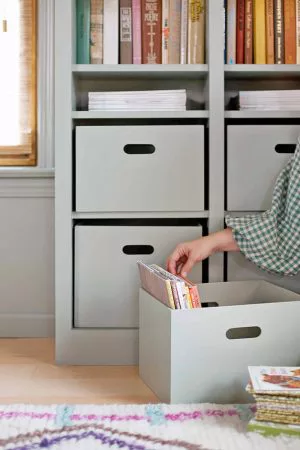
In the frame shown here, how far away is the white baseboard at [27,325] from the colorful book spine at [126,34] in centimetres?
82

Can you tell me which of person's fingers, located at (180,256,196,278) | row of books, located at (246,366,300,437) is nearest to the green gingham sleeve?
person's fingers, located at (180,256,196,278)

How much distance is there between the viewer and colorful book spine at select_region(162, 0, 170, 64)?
5.35ft

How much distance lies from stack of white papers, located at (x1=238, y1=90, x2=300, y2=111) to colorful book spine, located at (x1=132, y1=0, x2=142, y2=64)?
1.00ft

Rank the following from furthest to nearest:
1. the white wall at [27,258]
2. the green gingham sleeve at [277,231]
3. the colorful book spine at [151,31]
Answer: the white wall at [27,258] → the colorful book spine at [151,31] → the green gingham sleeve at [277,231]

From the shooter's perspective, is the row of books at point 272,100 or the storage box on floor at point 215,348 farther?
the row of books at point 272,100

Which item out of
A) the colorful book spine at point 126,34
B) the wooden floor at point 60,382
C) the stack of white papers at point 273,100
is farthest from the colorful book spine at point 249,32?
the wooden floor at point 60,382

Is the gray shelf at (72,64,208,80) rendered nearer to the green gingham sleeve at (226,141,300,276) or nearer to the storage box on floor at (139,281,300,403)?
the green gingham sleeve at (226,141,300,276)

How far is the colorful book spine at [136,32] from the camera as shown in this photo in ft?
5.33

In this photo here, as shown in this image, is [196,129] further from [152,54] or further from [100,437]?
[100,437]

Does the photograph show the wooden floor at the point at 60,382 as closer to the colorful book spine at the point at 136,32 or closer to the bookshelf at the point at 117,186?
the bookshelf at the point at 117,186

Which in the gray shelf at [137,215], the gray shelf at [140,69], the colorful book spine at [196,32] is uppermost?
the colorful book spine at [196,32]

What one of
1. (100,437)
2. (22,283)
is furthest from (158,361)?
(22,283)

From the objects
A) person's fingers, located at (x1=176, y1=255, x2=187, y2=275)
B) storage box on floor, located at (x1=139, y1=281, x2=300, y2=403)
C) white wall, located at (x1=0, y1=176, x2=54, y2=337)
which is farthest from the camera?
white wall, located at (x1=0, y1=176, x2=54, y2=337)

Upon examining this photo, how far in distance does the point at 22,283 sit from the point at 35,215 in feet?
0.72
